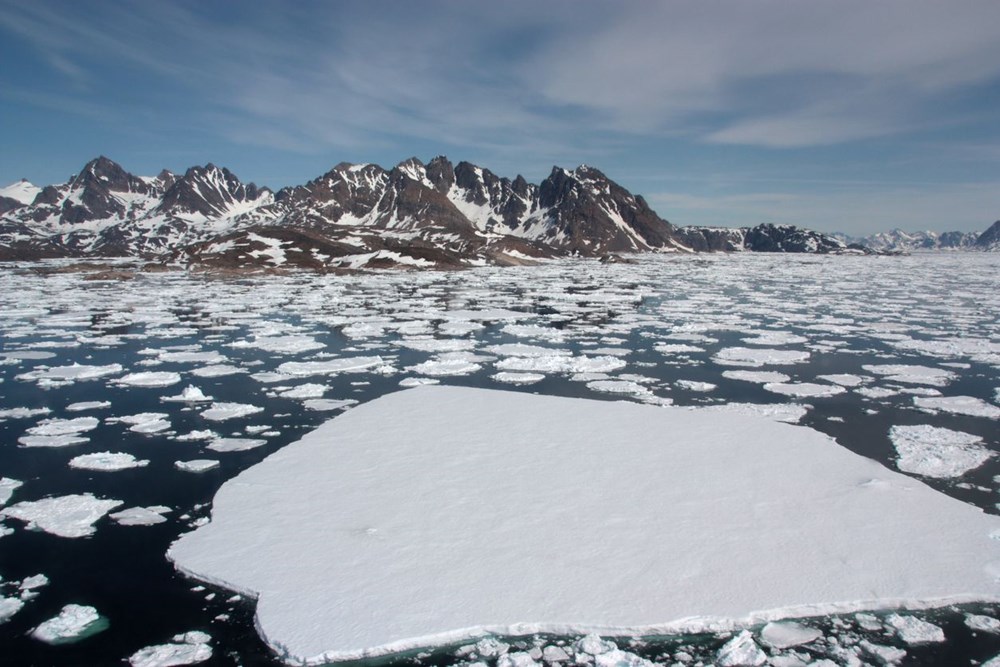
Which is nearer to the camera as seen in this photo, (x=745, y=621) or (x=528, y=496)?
(x=745, y=621)

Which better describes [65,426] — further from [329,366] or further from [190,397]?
[329,366]

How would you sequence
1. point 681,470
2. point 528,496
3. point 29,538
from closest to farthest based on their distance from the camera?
point 29,538 < point 528,496 < point 681,470

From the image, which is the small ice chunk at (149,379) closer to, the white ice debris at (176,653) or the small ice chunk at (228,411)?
the small ice chunk at (228,411)

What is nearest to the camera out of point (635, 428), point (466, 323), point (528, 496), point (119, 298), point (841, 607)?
point (841, 607)

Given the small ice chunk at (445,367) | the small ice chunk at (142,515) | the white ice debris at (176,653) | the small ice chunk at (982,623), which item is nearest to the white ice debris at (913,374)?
the small ice chunk at (982,623)

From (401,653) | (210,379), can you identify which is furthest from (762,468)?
(210,379)

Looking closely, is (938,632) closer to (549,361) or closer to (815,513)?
(815,513)

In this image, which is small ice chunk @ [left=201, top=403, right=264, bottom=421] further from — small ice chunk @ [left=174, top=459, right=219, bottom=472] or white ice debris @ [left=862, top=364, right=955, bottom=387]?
white ice debris @ [left=862, top=364, right=955, bottom=387]
